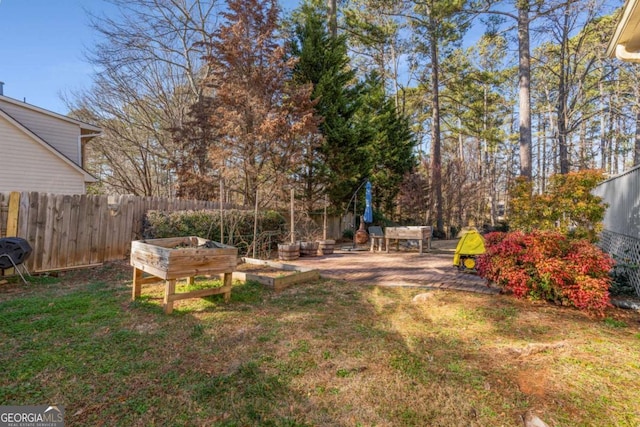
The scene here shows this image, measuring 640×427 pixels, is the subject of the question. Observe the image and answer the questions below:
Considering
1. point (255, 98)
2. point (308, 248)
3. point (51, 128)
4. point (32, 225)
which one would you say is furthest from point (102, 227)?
point (51, 128)

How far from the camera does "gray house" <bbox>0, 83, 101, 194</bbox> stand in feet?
32.9

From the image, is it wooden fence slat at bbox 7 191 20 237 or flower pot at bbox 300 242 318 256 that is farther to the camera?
flower pot at bbox 300 242 318 256

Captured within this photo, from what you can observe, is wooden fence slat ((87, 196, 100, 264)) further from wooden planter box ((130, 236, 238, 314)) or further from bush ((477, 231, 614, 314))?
bush ((477, 231, 614, 314))

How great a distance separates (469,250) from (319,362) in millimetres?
4795

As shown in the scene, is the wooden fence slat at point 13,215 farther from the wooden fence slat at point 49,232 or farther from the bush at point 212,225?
the bush at point 212,225

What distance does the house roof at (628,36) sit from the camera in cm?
367

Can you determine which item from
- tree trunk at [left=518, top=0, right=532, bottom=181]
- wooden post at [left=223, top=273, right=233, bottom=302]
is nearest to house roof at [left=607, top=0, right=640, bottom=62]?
tree trunk at [left=518, top=0, right=532, bottom=181]

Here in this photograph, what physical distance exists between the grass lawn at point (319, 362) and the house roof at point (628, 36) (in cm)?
361

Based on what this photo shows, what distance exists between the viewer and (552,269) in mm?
4270

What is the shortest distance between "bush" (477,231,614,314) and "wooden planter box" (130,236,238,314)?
4032mm

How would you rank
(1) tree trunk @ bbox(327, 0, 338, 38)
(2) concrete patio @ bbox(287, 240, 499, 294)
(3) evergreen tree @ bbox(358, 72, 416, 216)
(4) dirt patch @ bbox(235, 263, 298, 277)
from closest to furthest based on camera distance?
(2) concrete patio @ bbox(287, 240, 499, 294) < (4) dirt patch @ bbox(235, 263, 298, 277) < (1) tree trunk @ bbox(327, 0, 338, 38) < (3) evergreen tree @ bbox(358, 72, 416, 216)

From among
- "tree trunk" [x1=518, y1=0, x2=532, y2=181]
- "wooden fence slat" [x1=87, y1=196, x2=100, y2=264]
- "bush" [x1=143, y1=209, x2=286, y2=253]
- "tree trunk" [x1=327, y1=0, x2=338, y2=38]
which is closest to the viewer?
"wooden fence slat" [x1=87, y1=196, x2=100, y2=264]

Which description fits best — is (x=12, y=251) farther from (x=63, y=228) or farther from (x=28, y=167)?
(x=28, y=167)

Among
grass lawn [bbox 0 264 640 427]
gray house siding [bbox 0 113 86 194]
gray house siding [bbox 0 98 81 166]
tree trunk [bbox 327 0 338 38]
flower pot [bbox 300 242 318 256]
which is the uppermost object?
tree trunk [bbox 327 0 338 38]
